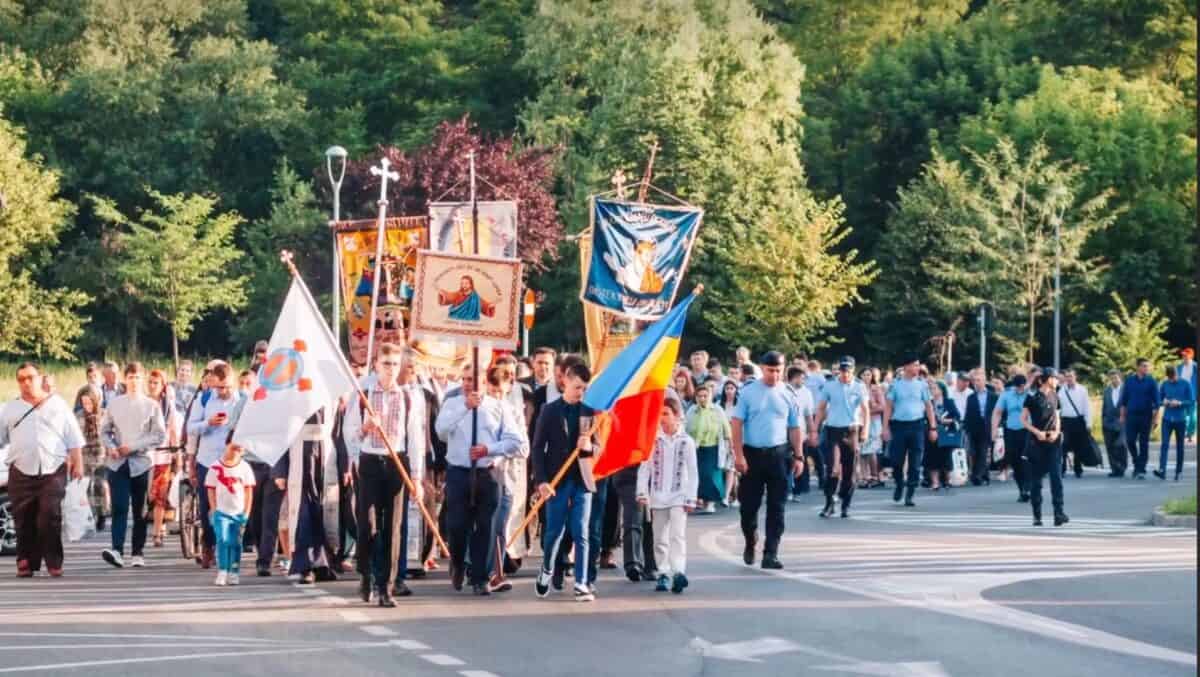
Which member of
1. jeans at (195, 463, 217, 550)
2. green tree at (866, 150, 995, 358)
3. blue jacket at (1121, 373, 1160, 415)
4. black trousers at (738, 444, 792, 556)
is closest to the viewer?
black trousers at (738, 444, 792, 556)

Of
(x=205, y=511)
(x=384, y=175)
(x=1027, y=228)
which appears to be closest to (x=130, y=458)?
(x=205, y=511)

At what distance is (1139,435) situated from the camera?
36.4 meters

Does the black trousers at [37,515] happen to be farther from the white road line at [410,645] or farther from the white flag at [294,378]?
the white road line at [410,645]

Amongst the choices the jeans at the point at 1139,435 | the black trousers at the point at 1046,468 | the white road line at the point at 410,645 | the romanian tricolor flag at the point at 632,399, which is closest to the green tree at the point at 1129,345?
the jeans at the point at 1139,435

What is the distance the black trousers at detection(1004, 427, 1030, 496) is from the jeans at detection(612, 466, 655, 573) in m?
12.4

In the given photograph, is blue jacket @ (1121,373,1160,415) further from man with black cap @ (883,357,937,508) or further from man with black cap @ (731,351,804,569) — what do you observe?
man with black cap @ (731,351,804,569)

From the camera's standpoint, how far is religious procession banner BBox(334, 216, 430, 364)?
25703 millimetres

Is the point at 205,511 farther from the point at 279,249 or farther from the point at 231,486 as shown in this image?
the point at 279,249

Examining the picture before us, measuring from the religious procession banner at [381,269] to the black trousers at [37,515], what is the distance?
488 centimetres

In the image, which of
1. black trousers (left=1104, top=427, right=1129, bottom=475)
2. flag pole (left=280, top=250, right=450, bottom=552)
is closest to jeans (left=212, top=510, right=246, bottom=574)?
flag pole (left=280, top=250, right=450, bottom=552)

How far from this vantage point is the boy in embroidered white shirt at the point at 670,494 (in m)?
17.5

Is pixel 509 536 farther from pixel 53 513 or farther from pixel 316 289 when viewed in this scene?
pixel 316 289

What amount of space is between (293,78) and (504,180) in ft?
59.4

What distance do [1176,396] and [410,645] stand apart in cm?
2431
